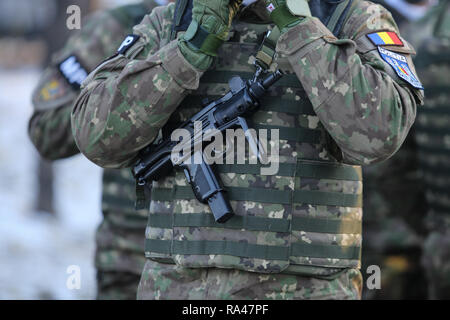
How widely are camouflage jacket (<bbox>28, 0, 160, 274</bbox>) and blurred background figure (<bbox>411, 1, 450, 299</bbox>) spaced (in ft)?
5.25

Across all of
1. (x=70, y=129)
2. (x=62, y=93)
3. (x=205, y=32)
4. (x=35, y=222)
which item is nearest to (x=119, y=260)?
(x=70, y=129)

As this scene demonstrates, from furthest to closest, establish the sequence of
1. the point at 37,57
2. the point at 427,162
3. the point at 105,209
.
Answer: the point at 37,57 → the point at 427,162 → the point at 105,209

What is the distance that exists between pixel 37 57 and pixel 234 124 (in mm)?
13671

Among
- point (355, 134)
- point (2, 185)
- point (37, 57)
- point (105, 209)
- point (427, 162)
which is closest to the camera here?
point (355, 134)

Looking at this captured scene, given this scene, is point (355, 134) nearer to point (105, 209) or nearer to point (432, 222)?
point (105, 209)

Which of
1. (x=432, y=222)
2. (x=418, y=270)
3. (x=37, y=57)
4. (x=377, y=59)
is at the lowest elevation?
(x=418, y=270)

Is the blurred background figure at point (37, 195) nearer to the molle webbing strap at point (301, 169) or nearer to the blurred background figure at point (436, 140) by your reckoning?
the molle webbing strap at point (301, 169)

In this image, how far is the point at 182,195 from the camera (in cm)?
266

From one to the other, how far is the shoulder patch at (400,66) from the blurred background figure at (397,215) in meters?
2.42

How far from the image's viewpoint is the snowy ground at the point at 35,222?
6.80m

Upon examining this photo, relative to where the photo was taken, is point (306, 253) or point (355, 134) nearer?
point (355, 134)

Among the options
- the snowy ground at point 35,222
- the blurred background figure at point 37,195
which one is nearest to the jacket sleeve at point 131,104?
the blurred background figure at point 37,195

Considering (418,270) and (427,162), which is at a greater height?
(427,162)
